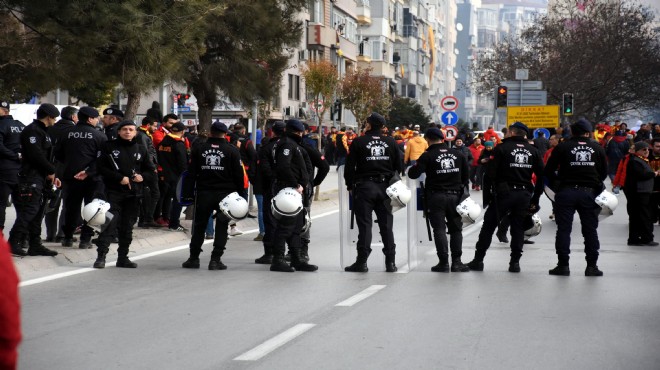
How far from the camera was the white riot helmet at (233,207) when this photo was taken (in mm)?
13242

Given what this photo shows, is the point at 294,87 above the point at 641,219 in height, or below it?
above

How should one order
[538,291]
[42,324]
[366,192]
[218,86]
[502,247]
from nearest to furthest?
1. [42,324]
2. [538,291]
3. [366,192]
4. [502,247]
5. [218,86]

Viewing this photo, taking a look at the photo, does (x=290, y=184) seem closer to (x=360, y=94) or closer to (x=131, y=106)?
(x=131, y=106)

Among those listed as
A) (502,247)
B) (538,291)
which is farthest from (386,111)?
(538,291)

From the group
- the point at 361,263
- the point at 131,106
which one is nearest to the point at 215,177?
the point at 361,263

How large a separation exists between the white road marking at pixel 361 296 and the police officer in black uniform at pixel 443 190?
180 cm

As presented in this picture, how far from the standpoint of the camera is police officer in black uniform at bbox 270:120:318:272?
13.5 meters

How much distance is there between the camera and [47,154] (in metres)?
14.3

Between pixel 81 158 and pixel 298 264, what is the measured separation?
3.10 metres

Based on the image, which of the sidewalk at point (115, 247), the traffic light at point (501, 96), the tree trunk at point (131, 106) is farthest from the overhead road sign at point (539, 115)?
the tree trunk at point (131, 106)

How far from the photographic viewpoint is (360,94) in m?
70.8

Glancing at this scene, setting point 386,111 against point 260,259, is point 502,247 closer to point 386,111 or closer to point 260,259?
point 260,259

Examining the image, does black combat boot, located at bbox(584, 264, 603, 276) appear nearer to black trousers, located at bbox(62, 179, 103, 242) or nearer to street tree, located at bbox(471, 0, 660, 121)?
black trousers, located at bbox(62, 179, 103, 242)

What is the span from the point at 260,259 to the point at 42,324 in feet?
17.6
